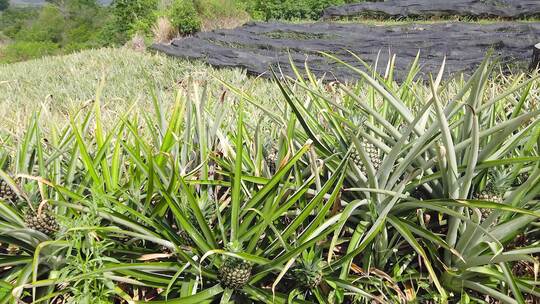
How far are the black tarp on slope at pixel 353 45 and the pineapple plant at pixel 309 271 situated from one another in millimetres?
5369

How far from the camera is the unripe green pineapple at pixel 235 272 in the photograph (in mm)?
1231

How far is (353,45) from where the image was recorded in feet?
26.9

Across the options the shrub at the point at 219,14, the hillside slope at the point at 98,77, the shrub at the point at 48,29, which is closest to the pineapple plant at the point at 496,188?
the hillside slope at the point at 98,77

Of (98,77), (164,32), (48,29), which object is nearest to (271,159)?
(98,77)

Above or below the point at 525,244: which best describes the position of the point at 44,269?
above

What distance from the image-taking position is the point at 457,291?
1.35 m

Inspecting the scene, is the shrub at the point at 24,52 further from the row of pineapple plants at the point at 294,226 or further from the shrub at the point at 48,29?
the row of pineapple plants at the point at 294,226

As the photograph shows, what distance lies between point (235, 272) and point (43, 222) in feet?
2.01

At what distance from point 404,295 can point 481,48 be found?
7205mm

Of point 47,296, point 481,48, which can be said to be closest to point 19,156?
point 47,296

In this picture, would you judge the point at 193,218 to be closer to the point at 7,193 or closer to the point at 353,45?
the point at 7,193

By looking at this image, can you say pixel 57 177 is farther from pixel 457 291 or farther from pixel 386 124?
pixel 457 291

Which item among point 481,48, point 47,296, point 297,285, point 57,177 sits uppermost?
point 57,177

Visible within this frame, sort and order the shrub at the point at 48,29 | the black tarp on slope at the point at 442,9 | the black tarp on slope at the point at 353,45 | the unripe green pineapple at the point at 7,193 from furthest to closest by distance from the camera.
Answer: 1. the shrub at the point at 48,29
2. the black tarp on slope at the point at 442,9
3. the black tarp on slope at the point at 353,45
4. the unripe green pineapple at the point at 7,193
